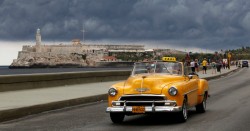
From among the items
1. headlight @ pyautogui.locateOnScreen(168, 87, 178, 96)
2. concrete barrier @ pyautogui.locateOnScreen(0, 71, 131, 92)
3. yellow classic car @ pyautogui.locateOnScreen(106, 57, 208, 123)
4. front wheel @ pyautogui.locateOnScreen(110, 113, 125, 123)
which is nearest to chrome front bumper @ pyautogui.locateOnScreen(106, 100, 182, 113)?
yellow classic car @ pyautogui.locateOnScreen(106, 57, 208, 123)

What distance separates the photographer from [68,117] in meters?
15.1

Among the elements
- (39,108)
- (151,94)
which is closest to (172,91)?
(151,94)

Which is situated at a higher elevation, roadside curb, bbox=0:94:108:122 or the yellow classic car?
the yellow classic car

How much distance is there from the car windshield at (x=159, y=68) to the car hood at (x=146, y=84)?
2.14 ft

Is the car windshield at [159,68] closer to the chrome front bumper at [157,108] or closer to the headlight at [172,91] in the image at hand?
the headlight at [172,91]

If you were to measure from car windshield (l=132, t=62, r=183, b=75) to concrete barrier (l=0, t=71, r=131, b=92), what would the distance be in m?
9.76

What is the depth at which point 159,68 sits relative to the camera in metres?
14.0

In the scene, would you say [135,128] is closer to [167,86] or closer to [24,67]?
[167,86]

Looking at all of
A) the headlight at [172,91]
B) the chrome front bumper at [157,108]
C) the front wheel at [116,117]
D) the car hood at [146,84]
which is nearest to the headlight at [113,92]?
the car hood at [146,84]

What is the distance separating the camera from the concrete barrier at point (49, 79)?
22966 millimetres

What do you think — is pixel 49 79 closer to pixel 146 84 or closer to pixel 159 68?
pixel 159 68

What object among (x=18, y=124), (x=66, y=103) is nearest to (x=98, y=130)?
(x=18, y=124)

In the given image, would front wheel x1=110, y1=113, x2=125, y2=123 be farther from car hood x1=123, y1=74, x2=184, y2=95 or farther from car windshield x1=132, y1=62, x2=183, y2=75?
car windshield x1=132, y1=62, x2=183, y2=75

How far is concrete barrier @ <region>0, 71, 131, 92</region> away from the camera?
75.3 feet
